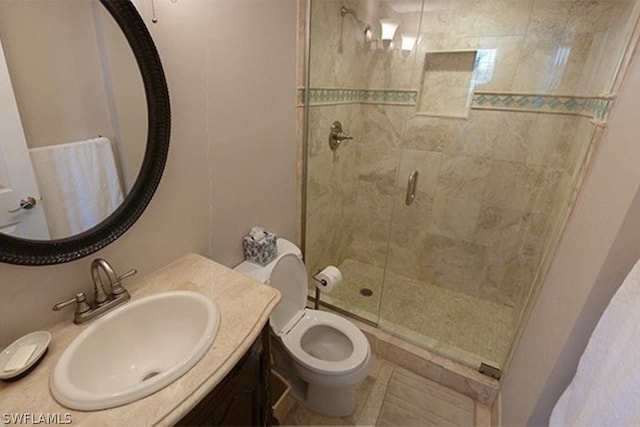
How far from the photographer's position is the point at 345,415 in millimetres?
1518

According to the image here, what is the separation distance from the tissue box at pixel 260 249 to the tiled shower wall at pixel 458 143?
56 centimetres

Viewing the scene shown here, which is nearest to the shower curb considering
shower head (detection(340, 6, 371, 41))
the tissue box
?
the tissue box

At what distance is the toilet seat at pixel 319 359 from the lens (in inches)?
53.1

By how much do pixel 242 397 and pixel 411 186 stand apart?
1670 millimetres

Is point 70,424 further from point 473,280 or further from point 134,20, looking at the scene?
point 473,280

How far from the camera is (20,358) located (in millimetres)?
716

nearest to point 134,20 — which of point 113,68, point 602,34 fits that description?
point 113,68

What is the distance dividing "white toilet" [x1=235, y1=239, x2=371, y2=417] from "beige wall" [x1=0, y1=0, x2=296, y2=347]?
0.25m

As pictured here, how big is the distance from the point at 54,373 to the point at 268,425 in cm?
88

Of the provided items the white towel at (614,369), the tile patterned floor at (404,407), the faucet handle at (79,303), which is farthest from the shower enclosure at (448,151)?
the faucet handle at (79,303)

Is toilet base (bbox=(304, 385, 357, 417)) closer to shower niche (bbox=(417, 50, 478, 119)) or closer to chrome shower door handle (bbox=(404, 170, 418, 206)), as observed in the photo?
chrome shower door handle (bbox=(404, 170, 418, 206))

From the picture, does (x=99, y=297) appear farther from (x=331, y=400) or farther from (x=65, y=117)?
A: (x=331, y=400)

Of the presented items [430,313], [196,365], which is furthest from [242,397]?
[430,313]

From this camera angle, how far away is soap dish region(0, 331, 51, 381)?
2.25 feet
